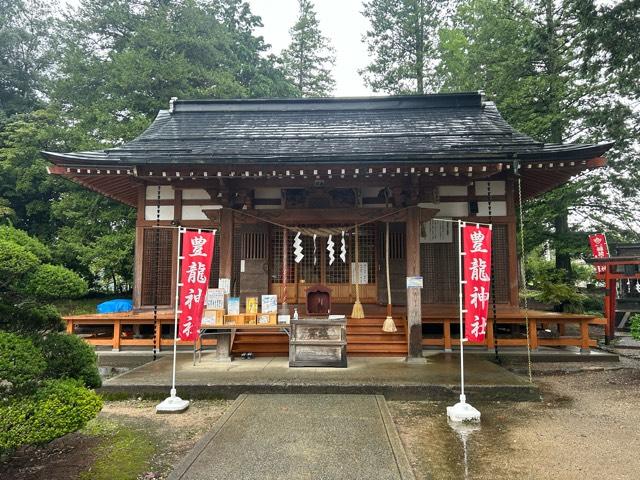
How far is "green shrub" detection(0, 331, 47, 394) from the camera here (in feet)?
9.96

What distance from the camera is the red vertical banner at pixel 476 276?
5.77 meters

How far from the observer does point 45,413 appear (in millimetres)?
3137

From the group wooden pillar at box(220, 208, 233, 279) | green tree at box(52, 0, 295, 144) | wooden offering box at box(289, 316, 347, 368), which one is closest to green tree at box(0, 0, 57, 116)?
green tree at box(52, 0, 295, 144)

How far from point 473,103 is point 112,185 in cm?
1032

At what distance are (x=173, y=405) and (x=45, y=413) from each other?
7.87 feet

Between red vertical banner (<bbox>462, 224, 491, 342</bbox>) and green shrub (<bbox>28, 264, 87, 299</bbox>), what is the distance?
5.14m

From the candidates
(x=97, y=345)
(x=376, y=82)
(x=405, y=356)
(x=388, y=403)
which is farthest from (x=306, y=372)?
(x=376, y=82)

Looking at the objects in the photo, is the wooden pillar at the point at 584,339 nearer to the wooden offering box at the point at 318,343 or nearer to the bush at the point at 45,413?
the wooden offering box at the point at 318,343

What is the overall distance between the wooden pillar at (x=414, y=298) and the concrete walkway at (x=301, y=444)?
2.19m

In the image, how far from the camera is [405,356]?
7812 mm

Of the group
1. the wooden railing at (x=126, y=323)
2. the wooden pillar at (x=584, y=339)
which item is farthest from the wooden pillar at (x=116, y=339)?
the wooden pillar at (x=584, y=339)

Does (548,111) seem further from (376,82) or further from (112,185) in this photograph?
(112,185)

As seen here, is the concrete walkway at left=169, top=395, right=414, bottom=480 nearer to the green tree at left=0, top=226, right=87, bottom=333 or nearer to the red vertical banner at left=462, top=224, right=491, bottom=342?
the red vertical banner at left=462, top=224, right=491, bottom=342

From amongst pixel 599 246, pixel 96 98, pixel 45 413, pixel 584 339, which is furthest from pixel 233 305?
pixel 96 98
